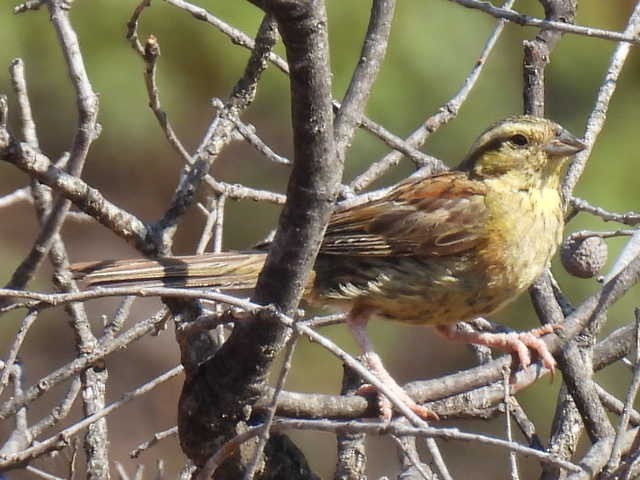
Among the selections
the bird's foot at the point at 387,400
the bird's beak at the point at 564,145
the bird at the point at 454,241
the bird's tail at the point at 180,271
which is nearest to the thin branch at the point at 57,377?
the bird's tail at the point at 180,271

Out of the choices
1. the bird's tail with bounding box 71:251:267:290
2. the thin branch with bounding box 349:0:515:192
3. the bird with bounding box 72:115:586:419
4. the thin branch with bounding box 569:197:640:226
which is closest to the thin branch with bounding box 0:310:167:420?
the bird's tail with bounding box 71:251:267:290

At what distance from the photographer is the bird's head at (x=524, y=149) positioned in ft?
15.3

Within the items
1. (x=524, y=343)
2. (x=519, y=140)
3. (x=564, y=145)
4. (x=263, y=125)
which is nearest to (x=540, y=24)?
(x=524, y=343)

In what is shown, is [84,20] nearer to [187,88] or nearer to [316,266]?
[187,88]

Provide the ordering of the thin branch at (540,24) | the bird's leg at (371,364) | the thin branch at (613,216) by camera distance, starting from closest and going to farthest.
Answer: the thin branch at (540,24)
the bird's leg at (371,364)
the thin branch at (613,216)

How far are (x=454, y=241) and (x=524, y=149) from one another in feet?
1.44

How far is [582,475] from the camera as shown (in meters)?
3.00

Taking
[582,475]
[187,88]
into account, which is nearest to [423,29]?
[187,88]

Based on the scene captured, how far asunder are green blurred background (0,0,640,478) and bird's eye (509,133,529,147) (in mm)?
1465

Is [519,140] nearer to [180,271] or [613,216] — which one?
[613,216]

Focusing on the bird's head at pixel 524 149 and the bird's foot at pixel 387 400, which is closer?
the bird's foot at pixel 387 400

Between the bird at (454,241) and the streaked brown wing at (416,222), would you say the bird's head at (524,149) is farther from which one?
the streaked brown wing at (416,222)

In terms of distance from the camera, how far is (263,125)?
7.12m

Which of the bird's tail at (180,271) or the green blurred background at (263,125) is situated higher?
the green blurred background at (263,125)
